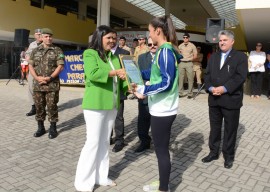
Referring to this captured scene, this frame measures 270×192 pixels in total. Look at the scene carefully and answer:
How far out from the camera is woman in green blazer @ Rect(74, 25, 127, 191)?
2.97 m

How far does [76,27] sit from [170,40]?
69.7 ft

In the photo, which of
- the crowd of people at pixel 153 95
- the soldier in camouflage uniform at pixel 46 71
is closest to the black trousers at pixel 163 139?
the crowd of people at pixel 153 95

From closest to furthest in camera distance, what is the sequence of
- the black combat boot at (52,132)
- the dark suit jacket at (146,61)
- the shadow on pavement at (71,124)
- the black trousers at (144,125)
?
the dark suit jacket at (146,61) < the black trousers at (144,125) < the black combat boot at (52,132) < the shadow on pavement at (71,124)

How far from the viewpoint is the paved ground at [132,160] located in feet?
11.3

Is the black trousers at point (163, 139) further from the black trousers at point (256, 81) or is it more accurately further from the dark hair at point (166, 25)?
the black trousers at point (256, 81)

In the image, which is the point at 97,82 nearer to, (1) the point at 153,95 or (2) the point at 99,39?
(2) the point at 99,39

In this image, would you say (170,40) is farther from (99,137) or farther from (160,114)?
(99,137)

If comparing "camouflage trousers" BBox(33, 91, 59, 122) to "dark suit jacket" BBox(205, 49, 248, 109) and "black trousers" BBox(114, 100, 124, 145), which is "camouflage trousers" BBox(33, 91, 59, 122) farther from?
"dark suit jacket" BBox(205, 49, 248, 109)

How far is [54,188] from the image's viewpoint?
Answer: 326cm

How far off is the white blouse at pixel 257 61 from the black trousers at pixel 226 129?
7034mm

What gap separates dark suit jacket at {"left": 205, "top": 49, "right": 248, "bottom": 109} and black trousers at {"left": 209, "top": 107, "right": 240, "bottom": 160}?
108 mm

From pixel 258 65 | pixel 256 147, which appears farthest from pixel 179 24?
pixel 256 147

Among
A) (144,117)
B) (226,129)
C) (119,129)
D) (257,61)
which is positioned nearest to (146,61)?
(144,117)

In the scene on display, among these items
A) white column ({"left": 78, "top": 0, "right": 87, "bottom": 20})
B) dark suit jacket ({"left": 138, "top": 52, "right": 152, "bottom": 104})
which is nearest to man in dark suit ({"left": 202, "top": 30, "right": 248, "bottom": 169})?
dark suit jacket ({"left": 138, "top": 52, "right": 152, "bottom": 104})
